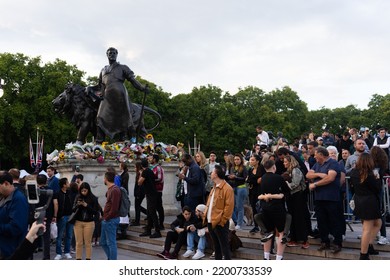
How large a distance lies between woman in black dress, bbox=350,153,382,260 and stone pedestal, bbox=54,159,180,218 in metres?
9.02

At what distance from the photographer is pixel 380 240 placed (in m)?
8.28

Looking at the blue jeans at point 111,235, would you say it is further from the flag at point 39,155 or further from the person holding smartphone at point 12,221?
the flag at point 39,155

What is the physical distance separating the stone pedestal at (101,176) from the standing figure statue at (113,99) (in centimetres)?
128

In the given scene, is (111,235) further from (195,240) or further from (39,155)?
(39,155)

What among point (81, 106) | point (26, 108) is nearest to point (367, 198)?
point (81, 106)

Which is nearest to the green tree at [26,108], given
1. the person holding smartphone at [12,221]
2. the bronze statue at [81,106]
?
the bronze statue at [81,106]

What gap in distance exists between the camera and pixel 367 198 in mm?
7398

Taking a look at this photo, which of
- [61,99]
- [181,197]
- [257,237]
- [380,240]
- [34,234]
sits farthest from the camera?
[61,99]

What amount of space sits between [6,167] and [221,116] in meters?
23.2

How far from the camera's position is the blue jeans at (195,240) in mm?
9586

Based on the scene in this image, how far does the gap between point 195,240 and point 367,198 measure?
388 cm

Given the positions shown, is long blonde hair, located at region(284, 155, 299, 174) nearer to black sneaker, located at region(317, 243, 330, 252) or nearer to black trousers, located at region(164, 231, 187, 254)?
black sneaker, located at region(317, 243, 330, 252)

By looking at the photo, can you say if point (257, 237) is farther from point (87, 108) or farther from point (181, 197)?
point (87, 108)
